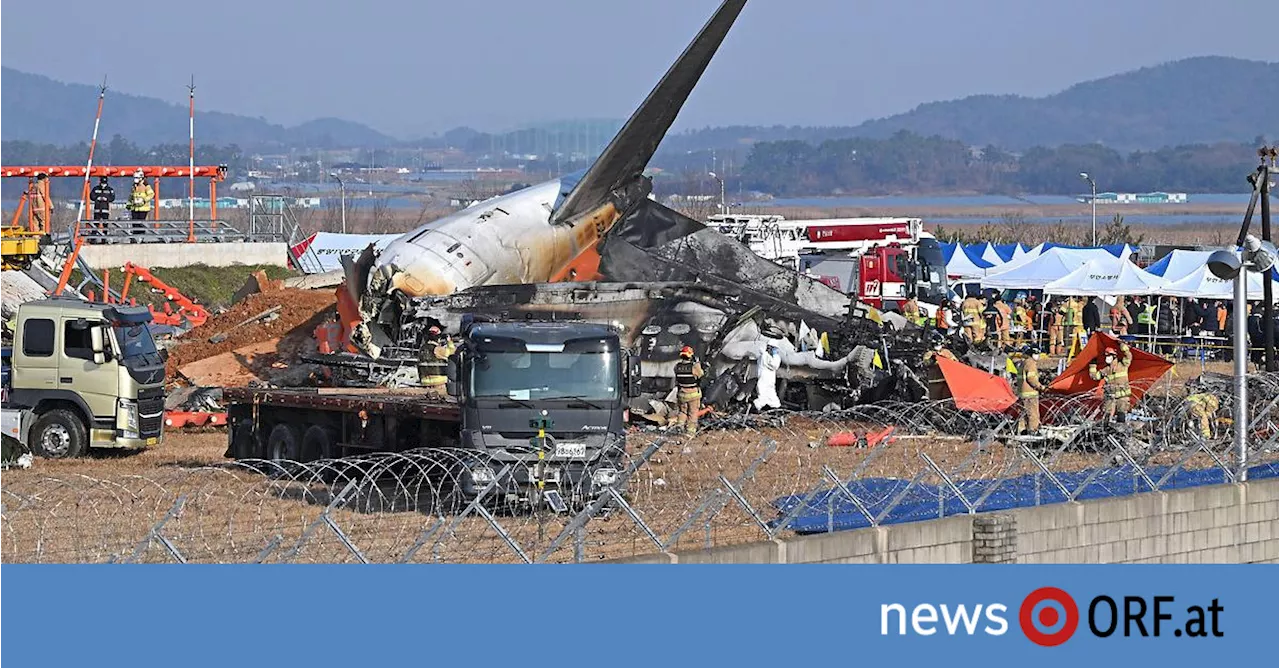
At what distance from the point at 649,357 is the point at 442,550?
16.2 meters

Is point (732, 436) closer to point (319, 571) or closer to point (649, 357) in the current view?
point (649, 357)

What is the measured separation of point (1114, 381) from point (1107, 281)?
27217 mm

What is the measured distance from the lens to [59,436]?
2898 centimetres

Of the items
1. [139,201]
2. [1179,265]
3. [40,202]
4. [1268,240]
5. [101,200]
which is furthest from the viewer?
[139,201]

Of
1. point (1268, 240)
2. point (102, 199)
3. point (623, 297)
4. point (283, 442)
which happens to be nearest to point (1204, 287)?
Answer: point (1268, 240)

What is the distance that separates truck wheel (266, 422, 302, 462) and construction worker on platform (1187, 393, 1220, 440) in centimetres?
1216

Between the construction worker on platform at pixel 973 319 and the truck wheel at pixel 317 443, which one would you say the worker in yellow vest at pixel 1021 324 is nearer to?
the construction worker on platform at pixel 973 319

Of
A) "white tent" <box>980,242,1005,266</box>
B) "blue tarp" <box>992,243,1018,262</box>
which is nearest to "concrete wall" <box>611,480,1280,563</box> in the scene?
"white tent" <box>980,242,1005,266</box>

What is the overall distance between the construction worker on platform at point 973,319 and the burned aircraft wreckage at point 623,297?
4321mm

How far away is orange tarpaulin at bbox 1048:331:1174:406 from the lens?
3053cm

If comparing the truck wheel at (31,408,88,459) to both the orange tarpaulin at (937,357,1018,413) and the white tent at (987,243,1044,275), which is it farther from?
the white tent at (987,243,1044,275)

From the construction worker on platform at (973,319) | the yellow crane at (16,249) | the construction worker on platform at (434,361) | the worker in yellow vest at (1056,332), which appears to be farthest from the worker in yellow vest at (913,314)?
the yellow crane at (16,249)

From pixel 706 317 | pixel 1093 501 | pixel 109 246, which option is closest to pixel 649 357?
pixel 706 317

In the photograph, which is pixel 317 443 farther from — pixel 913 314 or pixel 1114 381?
pixel 913 314
